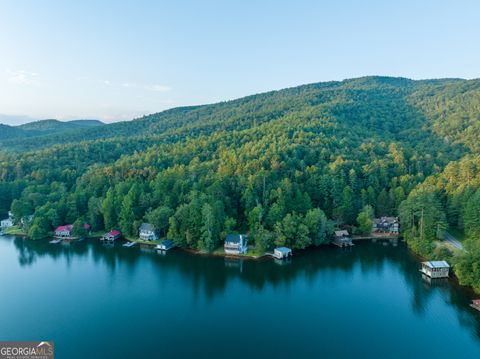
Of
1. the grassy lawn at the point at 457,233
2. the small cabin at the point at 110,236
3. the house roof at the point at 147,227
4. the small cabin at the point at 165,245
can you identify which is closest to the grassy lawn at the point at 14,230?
the small cabin at the point at 110,236

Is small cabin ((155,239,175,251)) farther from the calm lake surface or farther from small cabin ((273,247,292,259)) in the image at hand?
small cabin ((273,247,292,259))

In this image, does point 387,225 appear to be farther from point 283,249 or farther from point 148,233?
point 148,233

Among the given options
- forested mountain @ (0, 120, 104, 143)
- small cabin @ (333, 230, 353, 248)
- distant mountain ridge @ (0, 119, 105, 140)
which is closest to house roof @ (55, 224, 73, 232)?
small cabin @ (333, 230, 353, 248)

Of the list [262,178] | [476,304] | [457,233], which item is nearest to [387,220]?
[457,233]

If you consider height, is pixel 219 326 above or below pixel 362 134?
below

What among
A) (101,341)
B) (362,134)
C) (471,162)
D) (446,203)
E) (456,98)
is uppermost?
(456,98)

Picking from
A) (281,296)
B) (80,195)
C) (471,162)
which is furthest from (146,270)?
(471,162)

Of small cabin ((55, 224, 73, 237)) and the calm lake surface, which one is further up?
small cabin ((55, 224, 73, 237))

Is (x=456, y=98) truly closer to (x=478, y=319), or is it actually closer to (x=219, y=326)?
(x=478, y=319)

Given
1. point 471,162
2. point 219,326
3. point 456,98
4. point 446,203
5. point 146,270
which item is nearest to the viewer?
point 219,326
